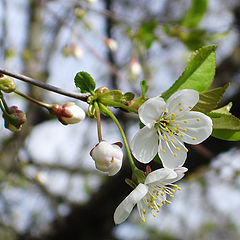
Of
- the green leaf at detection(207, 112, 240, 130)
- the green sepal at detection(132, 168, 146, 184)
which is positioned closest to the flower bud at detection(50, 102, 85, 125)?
the green sepal at detection(132, 168, 146, 184)

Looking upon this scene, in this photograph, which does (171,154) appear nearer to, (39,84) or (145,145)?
(145,145)

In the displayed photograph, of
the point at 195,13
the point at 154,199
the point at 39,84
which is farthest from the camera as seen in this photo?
the point at 195,13

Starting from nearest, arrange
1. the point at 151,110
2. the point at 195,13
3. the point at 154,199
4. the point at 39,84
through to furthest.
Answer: the point at 39,84 → the point at 151,110 → the point at 154,199 → the point at 195,13

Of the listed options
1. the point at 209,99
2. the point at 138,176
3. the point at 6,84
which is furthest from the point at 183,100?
the point at 6,84

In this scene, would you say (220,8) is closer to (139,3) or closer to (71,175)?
(139,3)

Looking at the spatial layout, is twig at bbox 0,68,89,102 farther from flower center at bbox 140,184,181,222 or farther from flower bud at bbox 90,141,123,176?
flower center at bbox 140,184,181,222

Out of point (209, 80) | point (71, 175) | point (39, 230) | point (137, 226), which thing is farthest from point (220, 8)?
point (209, 80)

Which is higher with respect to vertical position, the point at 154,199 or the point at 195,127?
the point at 195,127

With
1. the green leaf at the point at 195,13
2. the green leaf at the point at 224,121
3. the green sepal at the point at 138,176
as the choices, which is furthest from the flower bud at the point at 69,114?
the green leaf at the point at 195,13
